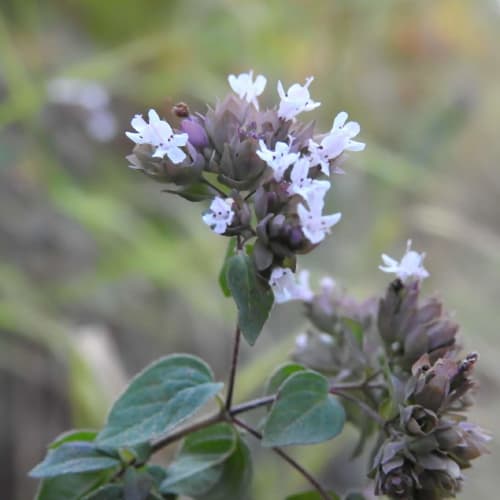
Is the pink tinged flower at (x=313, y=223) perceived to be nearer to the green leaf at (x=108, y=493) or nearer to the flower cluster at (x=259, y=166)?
the flower cluster at (x=259, y=166)

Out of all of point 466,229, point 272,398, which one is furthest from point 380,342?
point 466,229

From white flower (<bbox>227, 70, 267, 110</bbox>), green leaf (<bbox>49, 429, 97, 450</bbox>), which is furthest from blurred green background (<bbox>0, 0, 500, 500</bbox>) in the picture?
white flower (<bbox>227, 70, 267, 110</bbox>)

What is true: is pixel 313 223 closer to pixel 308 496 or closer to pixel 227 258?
pixel 227 258

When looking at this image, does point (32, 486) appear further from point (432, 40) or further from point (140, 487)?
point (432, 40)

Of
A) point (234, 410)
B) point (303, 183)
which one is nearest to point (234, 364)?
point (234, 410)

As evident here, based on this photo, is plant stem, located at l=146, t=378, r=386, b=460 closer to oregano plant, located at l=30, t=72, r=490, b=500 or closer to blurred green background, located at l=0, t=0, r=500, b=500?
oregano plant, located at l=30, t=72, r=490, b=500

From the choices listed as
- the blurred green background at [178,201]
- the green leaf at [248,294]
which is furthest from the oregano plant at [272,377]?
the blurred green background at [178,201]
